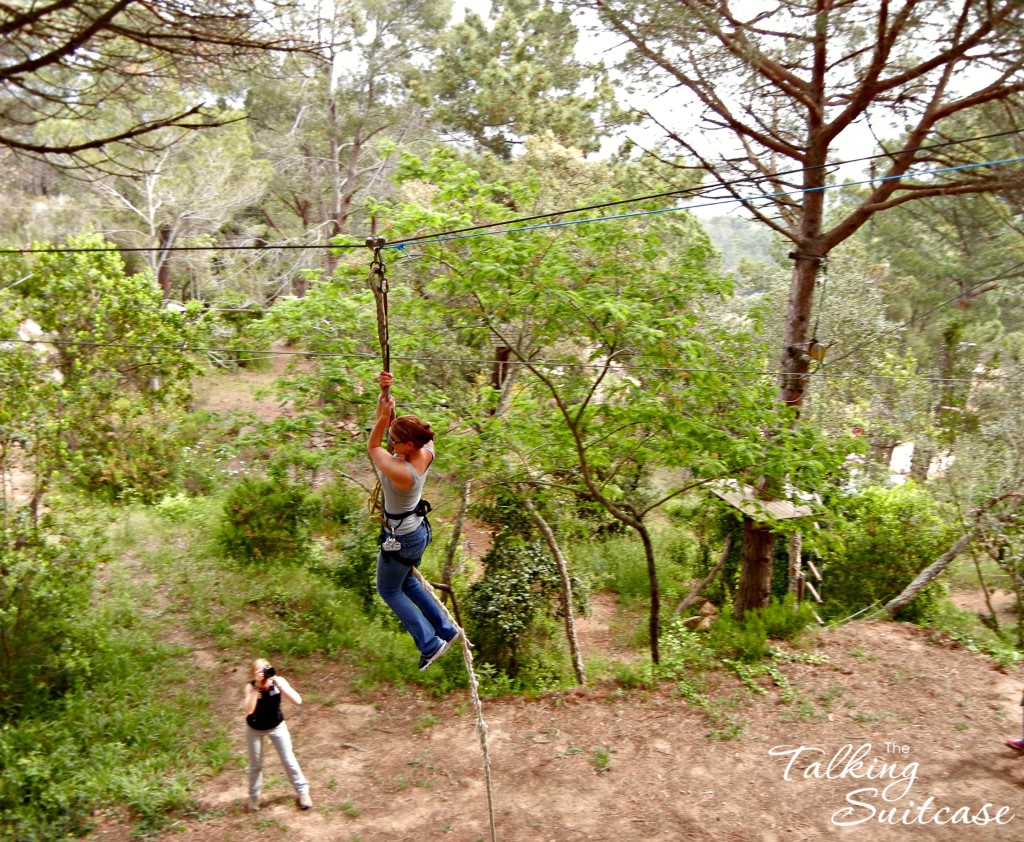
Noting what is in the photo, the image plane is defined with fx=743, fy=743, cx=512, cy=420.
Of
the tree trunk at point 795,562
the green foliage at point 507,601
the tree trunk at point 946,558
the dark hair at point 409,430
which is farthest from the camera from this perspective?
the tree trunk at point 795,562

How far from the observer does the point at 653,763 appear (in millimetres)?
6707

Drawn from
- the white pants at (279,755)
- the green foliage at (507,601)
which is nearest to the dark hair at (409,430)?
the white pants at (279,755)

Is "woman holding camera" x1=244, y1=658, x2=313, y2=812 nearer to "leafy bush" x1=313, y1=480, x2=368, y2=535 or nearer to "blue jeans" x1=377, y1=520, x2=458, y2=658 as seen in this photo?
"blue jeans" x1=377, y1=520, x2=458, y2=658

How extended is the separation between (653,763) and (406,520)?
370 centimetres

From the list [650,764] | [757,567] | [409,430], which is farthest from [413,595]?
[757,567]

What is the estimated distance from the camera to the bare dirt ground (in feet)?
19.3

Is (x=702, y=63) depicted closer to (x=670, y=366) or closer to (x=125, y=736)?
(x=670, y=366)

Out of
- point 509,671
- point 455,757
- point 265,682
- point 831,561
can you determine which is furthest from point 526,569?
point 831,561

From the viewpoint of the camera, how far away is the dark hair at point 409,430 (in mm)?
4484

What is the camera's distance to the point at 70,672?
740 cm

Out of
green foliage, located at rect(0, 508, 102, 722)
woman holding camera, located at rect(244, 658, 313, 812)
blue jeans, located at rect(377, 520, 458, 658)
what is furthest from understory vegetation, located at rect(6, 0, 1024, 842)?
blue jeans, located at rect(377, 520, 458, 658)

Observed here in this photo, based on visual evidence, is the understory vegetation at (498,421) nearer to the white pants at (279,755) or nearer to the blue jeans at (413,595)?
the white pants at (279,755)

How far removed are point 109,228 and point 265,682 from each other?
16715 mm

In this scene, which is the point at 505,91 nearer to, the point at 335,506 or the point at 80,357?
the point at 335,506
